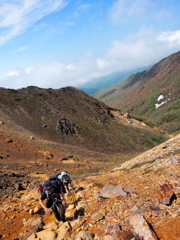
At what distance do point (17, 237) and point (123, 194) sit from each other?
166 inches

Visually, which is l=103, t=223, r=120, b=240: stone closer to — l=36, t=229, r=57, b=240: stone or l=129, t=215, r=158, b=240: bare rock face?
l=129, t=215, r=158, b=240: bare rock face

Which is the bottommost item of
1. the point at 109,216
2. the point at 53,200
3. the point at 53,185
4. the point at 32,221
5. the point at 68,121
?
the point at 109,216

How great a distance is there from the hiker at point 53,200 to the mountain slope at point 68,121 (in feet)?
112

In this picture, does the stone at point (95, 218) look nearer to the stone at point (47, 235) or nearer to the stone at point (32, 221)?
the stone at point (47, 235)

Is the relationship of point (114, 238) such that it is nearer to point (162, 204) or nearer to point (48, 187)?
point (162, 204)

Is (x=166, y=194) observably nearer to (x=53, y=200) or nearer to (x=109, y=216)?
(x=109, y=216)

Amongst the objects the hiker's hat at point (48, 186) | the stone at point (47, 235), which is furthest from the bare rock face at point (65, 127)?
the stone at point (47, 235)

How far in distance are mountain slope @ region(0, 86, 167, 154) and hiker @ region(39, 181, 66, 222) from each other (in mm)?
34111

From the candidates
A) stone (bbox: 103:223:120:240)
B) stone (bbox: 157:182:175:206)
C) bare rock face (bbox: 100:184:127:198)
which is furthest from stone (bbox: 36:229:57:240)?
stone (bbox: 157:182:175:206)

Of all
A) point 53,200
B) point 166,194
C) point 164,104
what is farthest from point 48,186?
point 164,104

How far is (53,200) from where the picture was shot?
675cm

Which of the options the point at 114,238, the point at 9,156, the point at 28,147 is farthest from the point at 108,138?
the point at 114,238

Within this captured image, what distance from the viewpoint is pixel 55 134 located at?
43.3 meters

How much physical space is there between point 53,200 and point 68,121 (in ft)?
134
